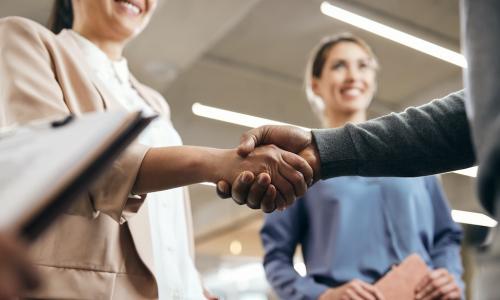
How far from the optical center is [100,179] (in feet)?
2.94

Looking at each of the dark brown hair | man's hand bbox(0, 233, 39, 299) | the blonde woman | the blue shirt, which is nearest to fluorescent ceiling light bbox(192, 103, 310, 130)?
the blonde woman

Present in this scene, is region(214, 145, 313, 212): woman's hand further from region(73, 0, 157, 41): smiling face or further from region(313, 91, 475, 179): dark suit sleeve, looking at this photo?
region(73, 0, 157, 41): smiling face

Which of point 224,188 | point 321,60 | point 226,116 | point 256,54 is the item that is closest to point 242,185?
point 224,188

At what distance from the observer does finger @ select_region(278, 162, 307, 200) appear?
117cm

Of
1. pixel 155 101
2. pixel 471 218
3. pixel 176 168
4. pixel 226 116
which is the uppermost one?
pixel 176 168

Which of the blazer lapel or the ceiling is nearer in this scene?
the blazer lapel

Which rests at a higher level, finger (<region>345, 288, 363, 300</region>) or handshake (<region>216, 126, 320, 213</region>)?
handshake (<region>216, 126, 320, 213</region>)

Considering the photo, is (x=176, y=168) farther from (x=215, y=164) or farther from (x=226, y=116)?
(x=226, y=116)

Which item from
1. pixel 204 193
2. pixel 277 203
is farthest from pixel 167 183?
pixel 204 193

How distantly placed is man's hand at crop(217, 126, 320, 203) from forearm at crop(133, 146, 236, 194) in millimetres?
46

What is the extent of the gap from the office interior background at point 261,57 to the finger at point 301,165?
2868 millimetres

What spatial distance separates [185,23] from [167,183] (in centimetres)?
368

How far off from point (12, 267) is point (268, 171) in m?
0.91

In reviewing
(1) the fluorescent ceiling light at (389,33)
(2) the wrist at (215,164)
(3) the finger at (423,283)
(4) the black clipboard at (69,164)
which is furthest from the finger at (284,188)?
(1) the fluorescent ceiling light at (389,33)
